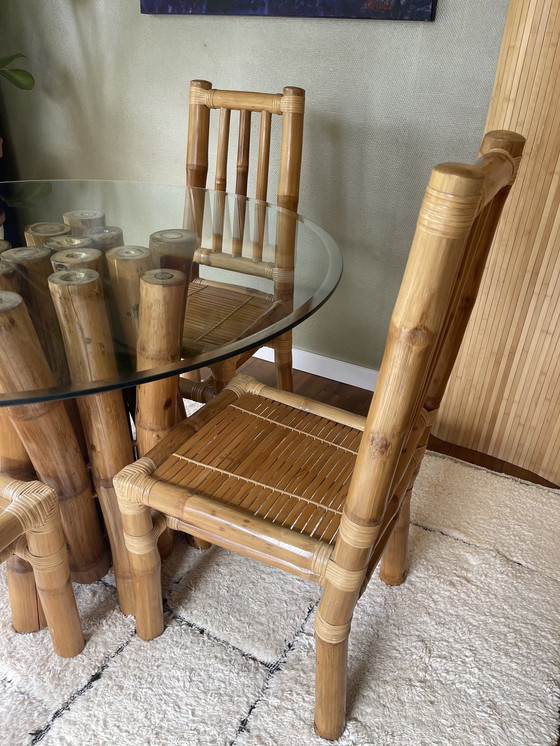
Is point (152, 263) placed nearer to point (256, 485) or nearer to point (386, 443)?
point (256, 485)

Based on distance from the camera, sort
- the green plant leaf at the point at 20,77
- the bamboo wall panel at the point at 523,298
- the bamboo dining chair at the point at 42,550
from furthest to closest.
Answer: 1. the green plant leaf at the point at 20,77
2. the bamboo wall panel at the point at 523,298
3. the bamboo dining chair at the point at 42,550

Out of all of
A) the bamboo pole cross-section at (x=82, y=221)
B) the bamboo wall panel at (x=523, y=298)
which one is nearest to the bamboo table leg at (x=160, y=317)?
the bamboo pole cross-section at (x=82, y=221)

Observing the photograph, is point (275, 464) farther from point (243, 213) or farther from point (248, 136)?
point (248, 136)

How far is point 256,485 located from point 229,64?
165 centimetres

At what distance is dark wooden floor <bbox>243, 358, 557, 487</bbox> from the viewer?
1.95m

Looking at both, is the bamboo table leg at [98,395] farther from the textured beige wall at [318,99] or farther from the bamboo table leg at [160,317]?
the textured beige wall at [318,99]

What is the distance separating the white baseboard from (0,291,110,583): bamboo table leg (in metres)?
1.20

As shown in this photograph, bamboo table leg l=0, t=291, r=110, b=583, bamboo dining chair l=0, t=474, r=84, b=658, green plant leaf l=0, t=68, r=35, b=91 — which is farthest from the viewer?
green plant leaf l=0, t=68, r=35, b=91

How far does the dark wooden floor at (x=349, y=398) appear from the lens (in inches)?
76.6

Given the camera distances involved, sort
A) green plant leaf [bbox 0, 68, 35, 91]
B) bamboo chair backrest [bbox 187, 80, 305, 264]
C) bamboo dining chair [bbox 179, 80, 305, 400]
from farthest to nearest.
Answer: green plant leaf [bbox 0, 68, 35, 91] < bamboo chair backrest [bbox 187, 80, 305, 264] < bamboo dining chair [bbox 179, 80, 305, 400]

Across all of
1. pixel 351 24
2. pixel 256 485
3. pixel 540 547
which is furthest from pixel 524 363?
pixel 351 24

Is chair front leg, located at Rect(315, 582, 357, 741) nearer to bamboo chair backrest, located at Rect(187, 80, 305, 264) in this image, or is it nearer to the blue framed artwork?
bamboo chair backrest, located at Rect(187, 80, 305, 264)

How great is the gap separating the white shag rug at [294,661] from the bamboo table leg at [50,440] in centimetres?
12

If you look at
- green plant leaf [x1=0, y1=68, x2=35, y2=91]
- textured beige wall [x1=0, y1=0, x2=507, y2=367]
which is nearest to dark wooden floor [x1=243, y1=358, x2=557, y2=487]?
textured beige wall [x1=0, y1=0, x2=507, y2=367]
